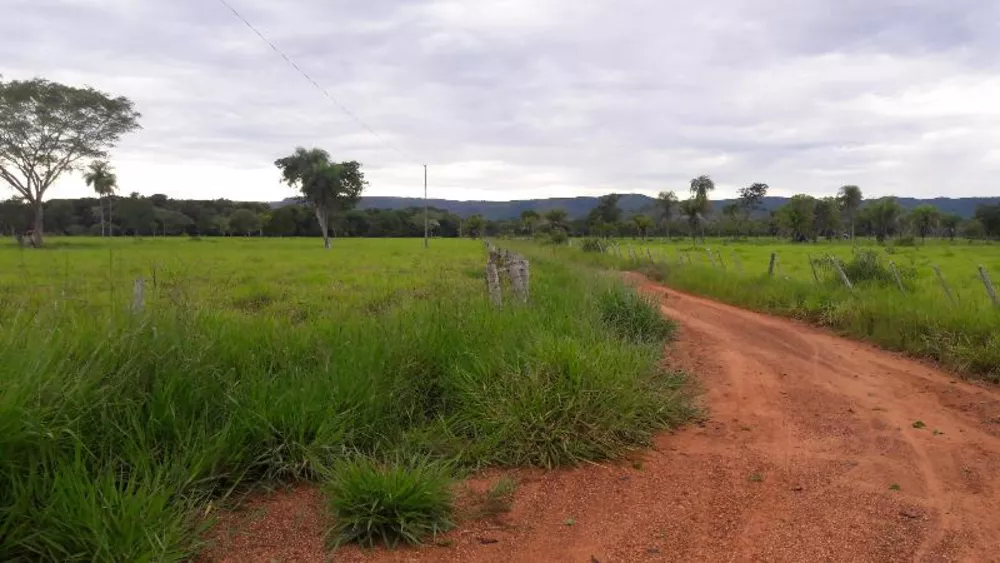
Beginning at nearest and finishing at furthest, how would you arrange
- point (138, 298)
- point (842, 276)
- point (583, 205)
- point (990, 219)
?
point (138, 298) < point (842, 276) < point (990, 219) < point (583, 205)

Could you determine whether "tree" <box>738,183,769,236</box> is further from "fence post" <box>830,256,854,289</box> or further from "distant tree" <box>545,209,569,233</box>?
"fence post" <box>830,256,854,289</box>

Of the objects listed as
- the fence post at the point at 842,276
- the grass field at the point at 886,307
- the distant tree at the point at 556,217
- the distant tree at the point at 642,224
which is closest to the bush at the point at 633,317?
the grass field at the point at 886,307

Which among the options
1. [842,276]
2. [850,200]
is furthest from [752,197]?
[842,276]

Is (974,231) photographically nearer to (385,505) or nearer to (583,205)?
(385,505)

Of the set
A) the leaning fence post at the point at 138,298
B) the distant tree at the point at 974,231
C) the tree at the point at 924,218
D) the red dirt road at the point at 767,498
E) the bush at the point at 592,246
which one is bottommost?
the red dirt road at the point at 767,498

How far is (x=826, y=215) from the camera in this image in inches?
3634

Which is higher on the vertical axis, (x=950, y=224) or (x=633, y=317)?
(x=950, y=224)

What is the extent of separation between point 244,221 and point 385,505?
8680cm

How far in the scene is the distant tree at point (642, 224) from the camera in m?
96.0

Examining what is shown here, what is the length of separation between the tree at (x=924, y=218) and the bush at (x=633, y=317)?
284ft

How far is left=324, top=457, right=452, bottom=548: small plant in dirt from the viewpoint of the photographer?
3457mm

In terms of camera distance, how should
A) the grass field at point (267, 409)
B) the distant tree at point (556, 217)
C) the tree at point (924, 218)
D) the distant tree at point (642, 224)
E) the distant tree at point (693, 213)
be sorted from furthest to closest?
1. the distant tree at point (642, 224)
2. the distant tree at point (556, 217)
3. the distant tree at point (693, 213)
4. the tree at point (924, 218)
5. the grass field at point (267, 409)

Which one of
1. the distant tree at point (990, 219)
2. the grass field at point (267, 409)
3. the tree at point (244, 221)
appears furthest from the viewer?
the tree at point (244, 221)

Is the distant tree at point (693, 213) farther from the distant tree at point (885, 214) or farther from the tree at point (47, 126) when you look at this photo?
the tree at point (47, 126)
